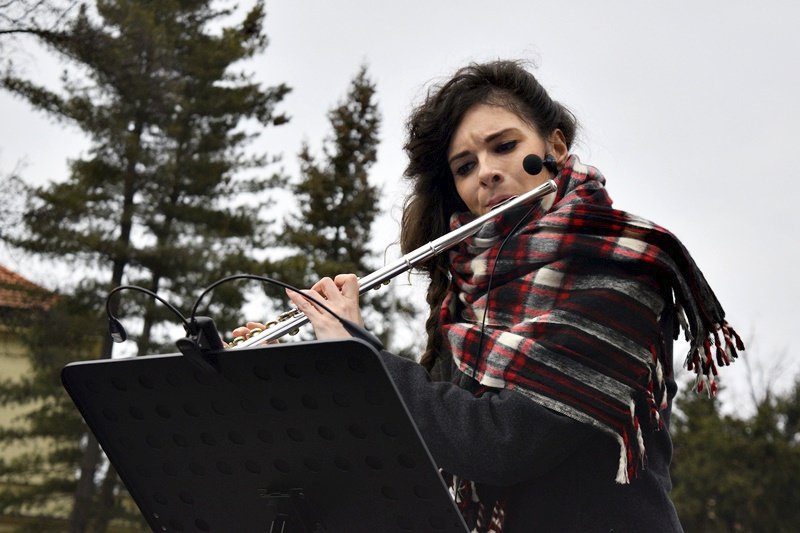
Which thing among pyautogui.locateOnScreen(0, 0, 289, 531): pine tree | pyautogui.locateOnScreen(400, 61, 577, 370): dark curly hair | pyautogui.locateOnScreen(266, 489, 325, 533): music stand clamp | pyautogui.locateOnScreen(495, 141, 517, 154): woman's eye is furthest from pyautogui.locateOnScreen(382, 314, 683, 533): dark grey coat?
pyautogui.locateOnScreen(0, 0, 289, 531): pine tree

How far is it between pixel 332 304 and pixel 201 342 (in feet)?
1.89

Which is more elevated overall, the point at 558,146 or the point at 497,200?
the point at 558,146

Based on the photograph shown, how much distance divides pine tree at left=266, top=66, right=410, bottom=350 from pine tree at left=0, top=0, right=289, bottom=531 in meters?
1.26

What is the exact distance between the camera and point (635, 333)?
78.7 inches

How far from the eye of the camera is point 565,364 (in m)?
1.96

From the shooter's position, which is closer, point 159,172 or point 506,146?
point 506,146

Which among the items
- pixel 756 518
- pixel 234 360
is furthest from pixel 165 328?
pixel 234 360

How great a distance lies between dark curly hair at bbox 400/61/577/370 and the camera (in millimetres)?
2629

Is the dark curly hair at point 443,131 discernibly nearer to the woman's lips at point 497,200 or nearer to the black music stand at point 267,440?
the woman's lips at point 497,200

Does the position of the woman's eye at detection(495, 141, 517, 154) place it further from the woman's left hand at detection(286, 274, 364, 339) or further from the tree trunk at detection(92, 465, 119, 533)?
the tree trunk at detection(92, 465, 119, 533)

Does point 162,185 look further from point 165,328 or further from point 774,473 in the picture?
point 774,473

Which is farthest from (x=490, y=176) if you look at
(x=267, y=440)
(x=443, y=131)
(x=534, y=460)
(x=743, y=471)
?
(x=743, y=471)

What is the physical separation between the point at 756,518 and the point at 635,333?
2190 centimetres

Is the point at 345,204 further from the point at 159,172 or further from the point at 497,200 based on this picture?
the point at 497,200
